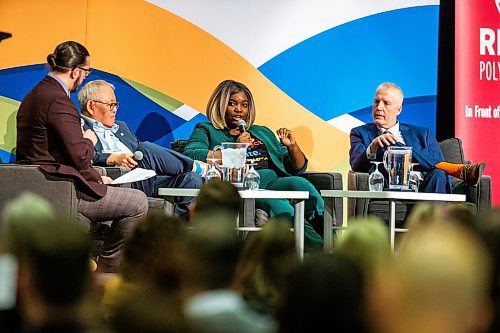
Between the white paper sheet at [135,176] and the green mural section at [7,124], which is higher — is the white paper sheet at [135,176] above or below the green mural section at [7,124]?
below

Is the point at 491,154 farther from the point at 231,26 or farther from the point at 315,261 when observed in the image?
the point at 315,261

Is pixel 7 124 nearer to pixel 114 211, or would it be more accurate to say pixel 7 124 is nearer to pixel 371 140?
pixel 114 211

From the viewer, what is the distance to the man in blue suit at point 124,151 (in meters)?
5.01

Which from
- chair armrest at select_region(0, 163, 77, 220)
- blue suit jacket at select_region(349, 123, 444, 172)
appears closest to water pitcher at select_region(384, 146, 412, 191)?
blue suit jacket at select_region(349, 123, 444, 172)

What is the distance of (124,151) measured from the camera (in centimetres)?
533

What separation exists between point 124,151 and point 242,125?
0.80 m

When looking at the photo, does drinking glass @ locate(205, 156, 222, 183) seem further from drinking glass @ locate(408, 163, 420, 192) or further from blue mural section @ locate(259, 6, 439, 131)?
blue mural section @ locate(259, 6, 439, 131)

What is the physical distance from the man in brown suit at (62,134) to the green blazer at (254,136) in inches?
63.0

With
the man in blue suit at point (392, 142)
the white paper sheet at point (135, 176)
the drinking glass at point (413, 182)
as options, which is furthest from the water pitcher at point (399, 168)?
the white paper sheet at point (135, 176)

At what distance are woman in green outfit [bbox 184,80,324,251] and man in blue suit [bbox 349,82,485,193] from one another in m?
0.40

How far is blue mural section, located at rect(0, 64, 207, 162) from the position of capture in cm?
610

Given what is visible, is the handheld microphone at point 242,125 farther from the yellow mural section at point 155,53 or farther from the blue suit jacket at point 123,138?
the yellow mural section at point 155,53

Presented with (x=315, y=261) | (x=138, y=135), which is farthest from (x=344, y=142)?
(x=315, y=261)

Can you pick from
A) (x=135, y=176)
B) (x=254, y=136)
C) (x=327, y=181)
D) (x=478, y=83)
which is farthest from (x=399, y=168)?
(x=478, y=83)
